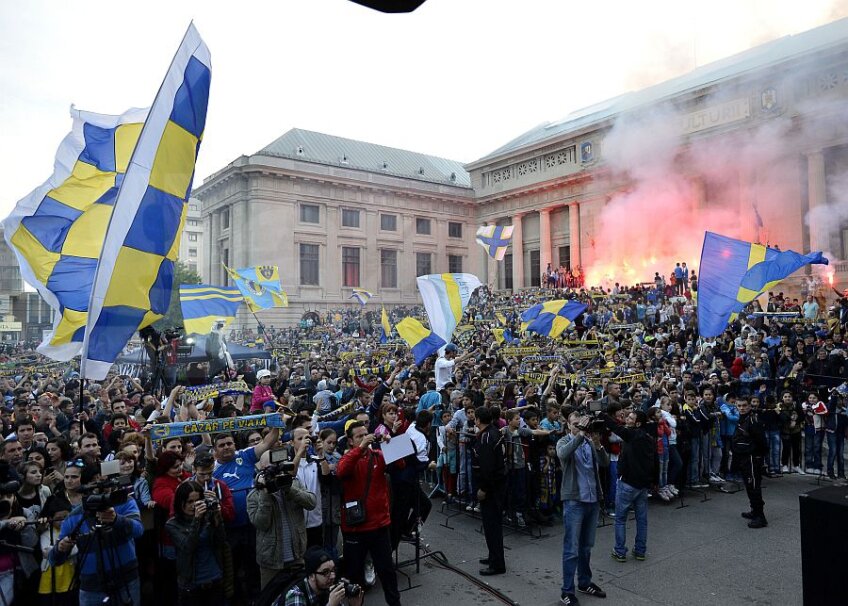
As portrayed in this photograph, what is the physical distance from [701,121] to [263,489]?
3356 centimetres

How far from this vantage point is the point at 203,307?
1358cm

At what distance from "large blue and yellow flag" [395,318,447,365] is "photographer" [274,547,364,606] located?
30.5ft

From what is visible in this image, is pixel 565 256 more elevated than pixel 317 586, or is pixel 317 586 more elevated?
pixel 565 256

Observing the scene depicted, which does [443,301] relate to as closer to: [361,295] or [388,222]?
[361,295]

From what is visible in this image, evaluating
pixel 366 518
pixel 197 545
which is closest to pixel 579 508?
pixel 366 518

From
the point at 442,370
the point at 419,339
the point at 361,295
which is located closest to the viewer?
the point at 442,370

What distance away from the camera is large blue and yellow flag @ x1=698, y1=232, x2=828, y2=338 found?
408 inches

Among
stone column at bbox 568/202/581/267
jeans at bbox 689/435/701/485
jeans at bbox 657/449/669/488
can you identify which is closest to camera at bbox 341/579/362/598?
jeans at bbox 657/449/669/488

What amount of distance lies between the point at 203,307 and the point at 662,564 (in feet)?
36.7

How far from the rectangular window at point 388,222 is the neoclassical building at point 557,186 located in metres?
0.11

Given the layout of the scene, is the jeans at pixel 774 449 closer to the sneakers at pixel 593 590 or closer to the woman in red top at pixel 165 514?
the sneakers at pixel 593 590

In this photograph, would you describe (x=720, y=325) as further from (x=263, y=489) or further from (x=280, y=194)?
(x=280, y=194)

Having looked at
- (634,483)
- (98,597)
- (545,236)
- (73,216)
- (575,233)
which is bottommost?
(98,597)

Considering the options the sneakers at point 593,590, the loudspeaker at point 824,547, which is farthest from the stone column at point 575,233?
the loudspeaker at point 824,547
